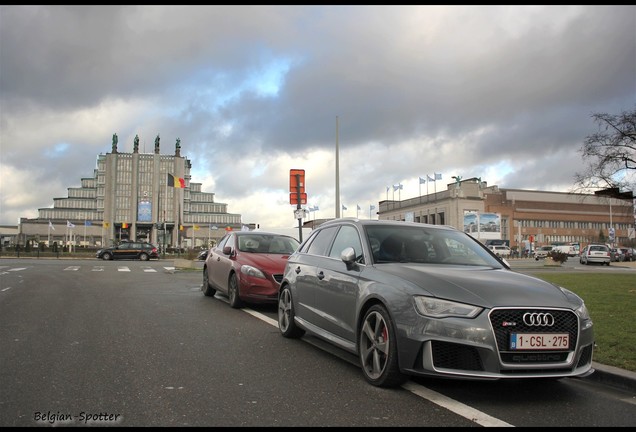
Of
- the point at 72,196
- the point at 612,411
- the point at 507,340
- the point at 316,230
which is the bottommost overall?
the point at 612,411

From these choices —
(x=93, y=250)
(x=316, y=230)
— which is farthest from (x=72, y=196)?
(x=316, y=230)

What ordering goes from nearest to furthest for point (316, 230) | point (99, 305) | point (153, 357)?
point (153, 357)
point (316, 230)
point (99, 305)

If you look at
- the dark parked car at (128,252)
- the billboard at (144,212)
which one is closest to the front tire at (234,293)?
the dark parked car at (128,252)

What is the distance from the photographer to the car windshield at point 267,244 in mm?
→ 10547

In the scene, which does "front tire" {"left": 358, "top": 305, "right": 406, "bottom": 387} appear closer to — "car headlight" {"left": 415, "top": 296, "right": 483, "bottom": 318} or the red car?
"car headlight" {"left": 415, "top": 296, "right": 483, "bottom": 318}

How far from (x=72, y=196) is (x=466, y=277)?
454 feet

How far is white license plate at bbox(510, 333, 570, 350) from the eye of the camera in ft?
13.2

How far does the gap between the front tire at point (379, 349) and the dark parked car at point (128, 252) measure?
41.1m

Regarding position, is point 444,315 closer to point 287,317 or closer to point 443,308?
point 443,308

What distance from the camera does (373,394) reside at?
172 inches

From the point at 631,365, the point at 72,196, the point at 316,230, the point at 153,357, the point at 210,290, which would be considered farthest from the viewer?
the point at 72,196

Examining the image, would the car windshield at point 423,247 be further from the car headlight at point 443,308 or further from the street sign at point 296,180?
the street sign at point 296,180

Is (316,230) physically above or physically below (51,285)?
above

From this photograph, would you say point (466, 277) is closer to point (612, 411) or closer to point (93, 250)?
point (612, 411)
